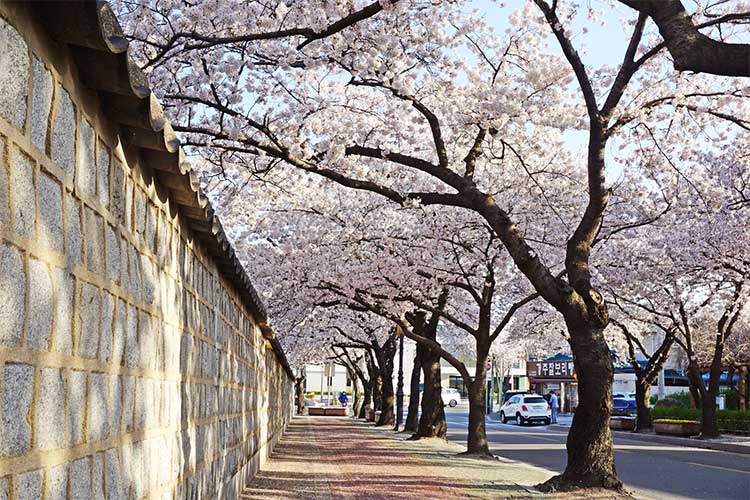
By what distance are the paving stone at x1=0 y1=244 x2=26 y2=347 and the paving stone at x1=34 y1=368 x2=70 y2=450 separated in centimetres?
33

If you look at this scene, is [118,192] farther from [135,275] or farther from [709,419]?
[709,419]

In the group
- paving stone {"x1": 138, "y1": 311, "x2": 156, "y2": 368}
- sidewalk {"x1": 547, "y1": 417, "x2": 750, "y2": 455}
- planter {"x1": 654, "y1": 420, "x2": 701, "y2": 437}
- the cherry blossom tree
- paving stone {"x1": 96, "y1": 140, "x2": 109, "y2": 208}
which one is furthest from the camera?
planter {"x1": 654, "y1": 420, "x2": 701, "y2": 437}

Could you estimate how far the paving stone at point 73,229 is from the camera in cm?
383

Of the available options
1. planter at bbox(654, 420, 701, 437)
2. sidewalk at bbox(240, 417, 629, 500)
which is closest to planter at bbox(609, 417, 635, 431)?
planter at bbox(654, 420, 701, 437)

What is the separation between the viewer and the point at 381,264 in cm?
2423

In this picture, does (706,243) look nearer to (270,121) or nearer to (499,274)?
(499,274)

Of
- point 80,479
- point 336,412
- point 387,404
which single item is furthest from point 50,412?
point 336,412

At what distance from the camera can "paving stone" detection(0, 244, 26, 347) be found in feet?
10.1

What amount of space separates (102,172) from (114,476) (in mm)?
1457

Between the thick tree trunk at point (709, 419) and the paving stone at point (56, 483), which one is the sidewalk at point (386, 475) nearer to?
the thick tree trunk at point (709, 419)

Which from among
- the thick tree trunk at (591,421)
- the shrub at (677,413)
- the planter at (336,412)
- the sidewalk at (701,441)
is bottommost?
the planter at (336,412)

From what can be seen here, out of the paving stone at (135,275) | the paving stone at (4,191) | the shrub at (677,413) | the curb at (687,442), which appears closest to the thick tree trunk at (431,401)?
the curb at (687,442)

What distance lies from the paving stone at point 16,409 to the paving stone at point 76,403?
1.79ft

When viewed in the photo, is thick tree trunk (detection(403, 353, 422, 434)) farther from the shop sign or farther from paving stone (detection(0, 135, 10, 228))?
the shop sign
